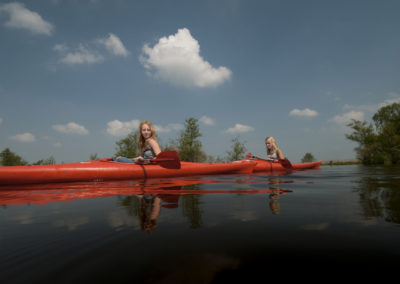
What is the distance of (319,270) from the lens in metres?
0.60

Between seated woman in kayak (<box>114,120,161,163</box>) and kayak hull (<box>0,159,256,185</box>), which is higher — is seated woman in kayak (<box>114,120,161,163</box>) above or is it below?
above

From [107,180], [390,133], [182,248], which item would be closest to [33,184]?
[107,180]

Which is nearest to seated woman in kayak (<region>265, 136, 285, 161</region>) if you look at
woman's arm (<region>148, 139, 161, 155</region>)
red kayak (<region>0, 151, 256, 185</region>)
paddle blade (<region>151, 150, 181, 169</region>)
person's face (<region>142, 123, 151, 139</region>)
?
red kayak (<region>0, 151, 256, 185</region>)

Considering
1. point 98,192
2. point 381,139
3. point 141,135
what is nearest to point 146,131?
point 141,135

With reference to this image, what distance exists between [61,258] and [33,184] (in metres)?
4.62

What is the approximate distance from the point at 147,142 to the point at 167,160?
3.47 feet

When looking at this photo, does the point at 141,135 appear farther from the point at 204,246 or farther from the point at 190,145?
the point at 190,145

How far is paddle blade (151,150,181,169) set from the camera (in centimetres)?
546

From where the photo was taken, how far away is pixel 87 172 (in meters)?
4.55

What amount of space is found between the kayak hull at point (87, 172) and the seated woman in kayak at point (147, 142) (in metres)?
0.70

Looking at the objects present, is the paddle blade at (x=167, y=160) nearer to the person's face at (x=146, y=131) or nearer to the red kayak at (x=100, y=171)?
the red kayak at (x=100, y=171)

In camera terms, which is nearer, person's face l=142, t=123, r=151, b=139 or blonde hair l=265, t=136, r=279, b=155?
person's face l=142, t=123, r=151, b=139

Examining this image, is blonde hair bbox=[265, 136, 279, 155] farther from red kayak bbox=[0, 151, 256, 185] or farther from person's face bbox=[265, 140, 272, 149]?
red kayak bbox=[0, 151, 256, 185]

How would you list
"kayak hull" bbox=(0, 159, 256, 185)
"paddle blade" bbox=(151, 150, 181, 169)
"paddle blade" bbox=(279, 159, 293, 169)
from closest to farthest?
"kayak hull" bbox=(0, 159, 256, 185) → "paddle blade" bbox=(151, 150, 181, 169) → "paddle blade" bbox=(279, 159, 293, 169)
